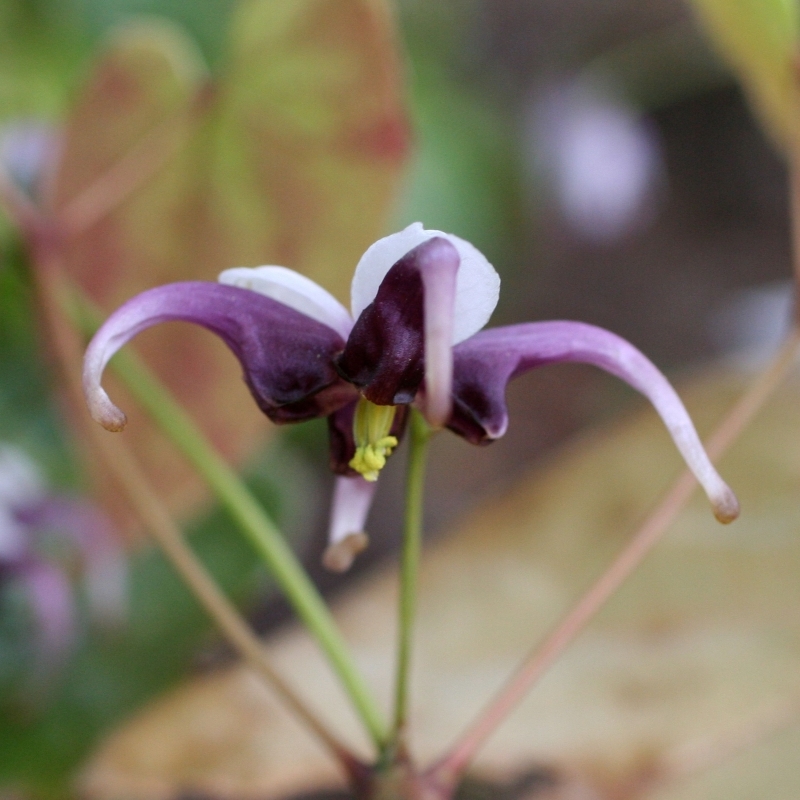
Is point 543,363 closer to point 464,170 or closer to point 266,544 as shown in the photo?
point 266,544

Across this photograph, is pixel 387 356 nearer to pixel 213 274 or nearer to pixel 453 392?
pixel 453 392

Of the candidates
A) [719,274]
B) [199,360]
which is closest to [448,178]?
[719,274]

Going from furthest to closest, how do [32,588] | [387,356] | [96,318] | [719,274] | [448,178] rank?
[719,274] → [448,178] → [32,588] → [96,318] → [387,356]

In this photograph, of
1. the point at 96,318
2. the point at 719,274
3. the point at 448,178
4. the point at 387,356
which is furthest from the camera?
the point at 719,274

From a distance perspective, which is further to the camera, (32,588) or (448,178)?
(448,178)

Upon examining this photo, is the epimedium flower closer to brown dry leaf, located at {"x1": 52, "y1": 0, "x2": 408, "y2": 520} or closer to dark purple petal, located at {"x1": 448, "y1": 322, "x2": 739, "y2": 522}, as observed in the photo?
dark purple petal, located at {"x1": 448, "y1": 322, "x2": 739, "y2": 522}

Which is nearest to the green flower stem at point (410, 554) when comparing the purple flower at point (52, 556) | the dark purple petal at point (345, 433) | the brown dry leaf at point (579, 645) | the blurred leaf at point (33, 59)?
the dark purple petal at point (345, 433)
